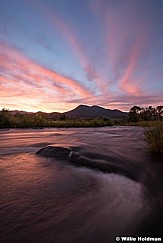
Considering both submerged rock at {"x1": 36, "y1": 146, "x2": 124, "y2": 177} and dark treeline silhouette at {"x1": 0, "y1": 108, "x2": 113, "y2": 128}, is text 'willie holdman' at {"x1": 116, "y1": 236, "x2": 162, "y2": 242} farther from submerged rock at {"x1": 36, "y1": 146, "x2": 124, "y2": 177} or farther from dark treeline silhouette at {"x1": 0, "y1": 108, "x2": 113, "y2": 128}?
dark treeline silhouette at {"x1": 0, "y1": 108, "x2": 113, "y2": 128}

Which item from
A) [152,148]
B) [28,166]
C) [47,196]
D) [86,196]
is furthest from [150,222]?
[152,148]

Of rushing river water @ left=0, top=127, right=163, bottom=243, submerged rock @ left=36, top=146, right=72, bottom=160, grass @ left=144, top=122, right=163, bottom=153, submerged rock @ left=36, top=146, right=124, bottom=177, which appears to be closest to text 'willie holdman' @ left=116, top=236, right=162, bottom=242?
rushing river water @ left=0, top=127, right=163, bottom=243

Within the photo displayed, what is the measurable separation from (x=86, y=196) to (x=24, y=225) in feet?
4.91

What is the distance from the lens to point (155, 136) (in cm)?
766

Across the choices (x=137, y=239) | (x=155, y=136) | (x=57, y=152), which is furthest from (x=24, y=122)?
(x=137, y=239)

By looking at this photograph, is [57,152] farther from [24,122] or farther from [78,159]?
[24,122]

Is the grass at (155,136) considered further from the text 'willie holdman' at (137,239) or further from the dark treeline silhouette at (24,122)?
the dark treeline silhouette at (24,122)

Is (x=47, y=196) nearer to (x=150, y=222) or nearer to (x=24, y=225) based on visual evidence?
(x=24, y=225)

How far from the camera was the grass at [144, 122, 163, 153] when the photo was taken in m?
7.50

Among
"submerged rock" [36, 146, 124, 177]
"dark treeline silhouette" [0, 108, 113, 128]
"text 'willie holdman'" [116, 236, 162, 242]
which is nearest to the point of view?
"text 'willie holdman'" [116, 236, 162, 242]

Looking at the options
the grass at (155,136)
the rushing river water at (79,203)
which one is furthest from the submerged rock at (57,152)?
the grass at (155,136)

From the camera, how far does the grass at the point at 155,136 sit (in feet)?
24.6

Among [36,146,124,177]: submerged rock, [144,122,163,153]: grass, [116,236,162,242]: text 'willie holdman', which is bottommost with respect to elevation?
[116,236,162,242]: text 'willie holdman'

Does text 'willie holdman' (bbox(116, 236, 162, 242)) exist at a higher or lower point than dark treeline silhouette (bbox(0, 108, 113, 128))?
lower
